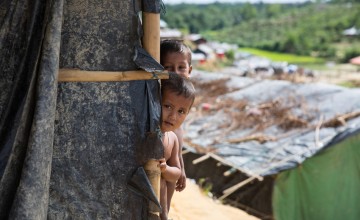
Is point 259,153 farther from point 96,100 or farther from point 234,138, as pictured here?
point 96,100

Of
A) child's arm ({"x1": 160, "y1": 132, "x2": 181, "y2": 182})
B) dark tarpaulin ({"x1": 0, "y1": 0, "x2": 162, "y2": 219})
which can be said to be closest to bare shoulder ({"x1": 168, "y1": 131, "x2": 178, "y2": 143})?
child's arm ({"x1": 160, "y1": 132, "x2": 181, "y2": 182})

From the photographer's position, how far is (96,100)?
313cm

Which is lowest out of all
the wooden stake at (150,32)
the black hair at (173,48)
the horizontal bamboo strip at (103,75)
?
the horizontal bamboo strip at (103,75)

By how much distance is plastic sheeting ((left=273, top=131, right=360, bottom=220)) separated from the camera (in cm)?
862

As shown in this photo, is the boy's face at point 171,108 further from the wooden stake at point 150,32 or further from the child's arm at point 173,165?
the wooden stake at point 150,32

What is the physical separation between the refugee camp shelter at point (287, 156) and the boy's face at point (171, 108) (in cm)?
519

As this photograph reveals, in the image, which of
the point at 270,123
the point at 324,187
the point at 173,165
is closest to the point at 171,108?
the point at 173,165

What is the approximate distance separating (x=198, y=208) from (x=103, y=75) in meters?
4.52

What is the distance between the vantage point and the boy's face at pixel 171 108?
3.55m

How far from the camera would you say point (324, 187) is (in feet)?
29.0

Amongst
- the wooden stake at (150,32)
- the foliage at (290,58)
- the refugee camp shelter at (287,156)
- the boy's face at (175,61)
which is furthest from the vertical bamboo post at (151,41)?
the foliage at (290,58)

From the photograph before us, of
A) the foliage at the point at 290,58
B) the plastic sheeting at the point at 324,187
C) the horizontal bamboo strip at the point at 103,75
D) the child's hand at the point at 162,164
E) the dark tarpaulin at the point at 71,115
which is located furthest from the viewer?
the foliage at the point at 290,58

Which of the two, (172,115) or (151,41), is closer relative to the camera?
(151,41)

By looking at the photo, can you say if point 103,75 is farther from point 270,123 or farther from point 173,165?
point 270,123
